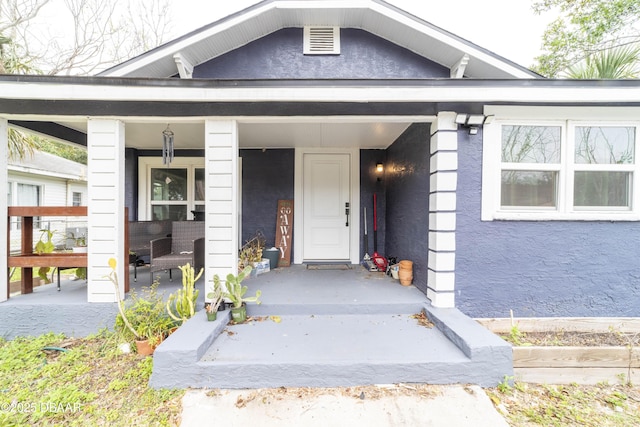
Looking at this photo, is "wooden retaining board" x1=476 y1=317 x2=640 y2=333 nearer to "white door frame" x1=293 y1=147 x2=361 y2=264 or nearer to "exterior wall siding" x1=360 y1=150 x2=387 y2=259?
"exterior wall siding" x1=360 y1=150 x2=387 y2=259

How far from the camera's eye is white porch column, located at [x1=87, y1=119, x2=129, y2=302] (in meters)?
2.91

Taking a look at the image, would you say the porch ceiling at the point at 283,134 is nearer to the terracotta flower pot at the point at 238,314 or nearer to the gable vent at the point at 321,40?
the gable vent at the point at 321,40

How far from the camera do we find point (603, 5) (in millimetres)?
5953

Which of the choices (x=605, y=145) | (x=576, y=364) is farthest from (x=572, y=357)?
(x=605, y=145)

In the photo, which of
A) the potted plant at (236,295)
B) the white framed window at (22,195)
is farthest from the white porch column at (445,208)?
the white framed window at (22,195)

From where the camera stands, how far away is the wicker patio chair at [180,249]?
132 inches

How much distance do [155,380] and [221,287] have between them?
997 mm

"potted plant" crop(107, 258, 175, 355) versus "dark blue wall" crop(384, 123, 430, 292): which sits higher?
"dark blue wall" crop(384, 123, 430, 292)

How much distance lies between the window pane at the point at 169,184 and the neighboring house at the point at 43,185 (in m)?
3.82

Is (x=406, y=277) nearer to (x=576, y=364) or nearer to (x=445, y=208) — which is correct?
(x=445, y=208)

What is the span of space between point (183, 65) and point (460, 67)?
12.4ft

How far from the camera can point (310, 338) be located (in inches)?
99.4

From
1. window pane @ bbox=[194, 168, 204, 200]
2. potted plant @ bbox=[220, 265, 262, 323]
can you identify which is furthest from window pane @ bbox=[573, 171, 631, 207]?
window pane @ bbox=[194, 168, 204, 200]

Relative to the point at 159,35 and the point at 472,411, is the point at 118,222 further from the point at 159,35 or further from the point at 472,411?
the point at 159,35
